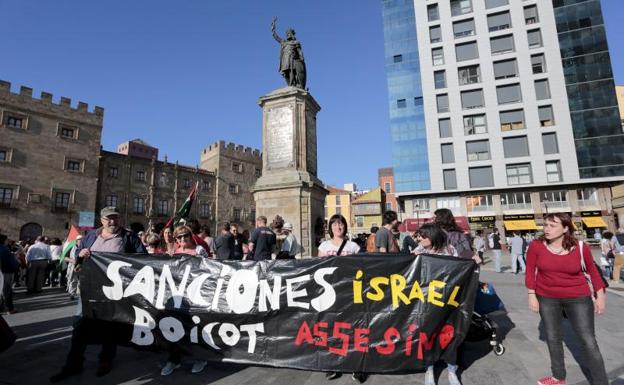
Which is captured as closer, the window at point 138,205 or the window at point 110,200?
the window at point 110,200

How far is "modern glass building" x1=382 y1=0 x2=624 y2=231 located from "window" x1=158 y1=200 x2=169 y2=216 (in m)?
29.6

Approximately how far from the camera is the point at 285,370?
3.84 meters

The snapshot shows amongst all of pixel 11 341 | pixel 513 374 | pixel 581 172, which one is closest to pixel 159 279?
pixel 11 341

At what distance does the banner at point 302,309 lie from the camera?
138 inches

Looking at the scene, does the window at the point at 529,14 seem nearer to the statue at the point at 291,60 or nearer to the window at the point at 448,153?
the window at the point at 448,153

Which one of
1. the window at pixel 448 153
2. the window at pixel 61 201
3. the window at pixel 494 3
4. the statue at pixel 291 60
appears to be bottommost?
the window at pixel 61 201

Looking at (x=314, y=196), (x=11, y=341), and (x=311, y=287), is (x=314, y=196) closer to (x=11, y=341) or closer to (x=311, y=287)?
(x=311, y=287)

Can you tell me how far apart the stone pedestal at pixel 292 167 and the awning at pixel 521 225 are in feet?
107

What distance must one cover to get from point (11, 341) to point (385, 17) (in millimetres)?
51617

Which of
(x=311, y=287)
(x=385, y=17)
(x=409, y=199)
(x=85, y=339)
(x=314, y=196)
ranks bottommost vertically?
(x=85, y=339)

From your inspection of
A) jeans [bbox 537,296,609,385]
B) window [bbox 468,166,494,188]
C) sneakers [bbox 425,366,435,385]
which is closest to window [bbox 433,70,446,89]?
window [bbox 468,166,494,188]

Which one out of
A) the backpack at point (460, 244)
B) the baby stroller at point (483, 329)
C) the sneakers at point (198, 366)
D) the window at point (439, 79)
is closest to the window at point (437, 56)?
the window at point (439, 79)

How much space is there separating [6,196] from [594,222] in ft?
187

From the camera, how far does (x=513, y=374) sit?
364 centimetres
